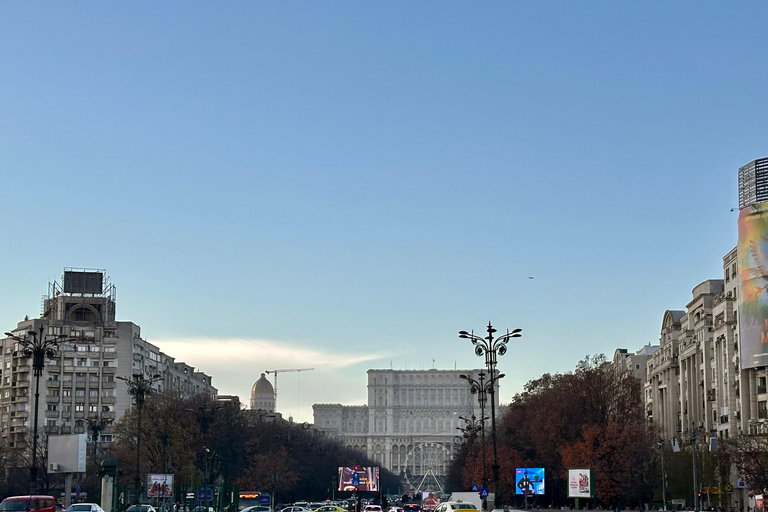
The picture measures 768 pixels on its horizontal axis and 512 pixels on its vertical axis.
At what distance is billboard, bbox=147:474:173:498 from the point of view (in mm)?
70625

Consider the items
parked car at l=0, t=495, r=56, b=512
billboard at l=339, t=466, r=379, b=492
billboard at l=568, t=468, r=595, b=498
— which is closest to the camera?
parked car at l=0, t=495, r=56, b=512

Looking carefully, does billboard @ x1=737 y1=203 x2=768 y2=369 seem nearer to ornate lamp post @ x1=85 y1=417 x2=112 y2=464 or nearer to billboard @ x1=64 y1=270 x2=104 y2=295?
ornate lamp post @ x1=85 y1=417 x2=112 y2=464

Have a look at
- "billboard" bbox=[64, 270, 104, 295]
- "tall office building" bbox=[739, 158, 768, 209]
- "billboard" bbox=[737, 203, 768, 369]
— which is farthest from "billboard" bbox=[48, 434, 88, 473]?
"billboard" bbox=[64, 270, 104, 295]

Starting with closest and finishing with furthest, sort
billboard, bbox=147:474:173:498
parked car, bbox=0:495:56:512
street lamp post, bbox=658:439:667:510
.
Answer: parked car, bbox=0:495:56:512
billboard, bbox=147:474:173:498
street lamp post, bbox=658:439:667:510

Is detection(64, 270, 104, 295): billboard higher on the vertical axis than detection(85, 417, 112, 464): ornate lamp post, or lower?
higher

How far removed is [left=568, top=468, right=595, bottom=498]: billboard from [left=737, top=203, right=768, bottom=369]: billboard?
2505cm

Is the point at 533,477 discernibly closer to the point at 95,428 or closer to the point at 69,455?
the point at 69,455

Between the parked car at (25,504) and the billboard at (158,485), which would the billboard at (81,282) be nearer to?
the billboard at (158,485)

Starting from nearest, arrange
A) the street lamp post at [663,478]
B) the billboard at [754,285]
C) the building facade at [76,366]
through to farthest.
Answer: the billboard at [754,285] → the street lamp post at [663,478] → the building facade at [76,366]

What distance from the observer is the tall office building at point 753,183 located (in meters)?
95.7

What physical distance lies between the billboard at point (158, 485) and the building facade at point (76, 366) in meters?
60.5

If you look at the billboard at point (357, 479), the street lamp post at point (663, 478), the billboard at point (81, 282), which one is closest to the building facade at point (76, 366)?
the billboard at point (81, 282)

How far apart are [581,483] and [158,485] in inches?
1064

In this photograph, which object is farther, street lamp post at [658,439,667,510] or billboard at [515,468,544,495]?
street lamp post at [658,439,667,510]
